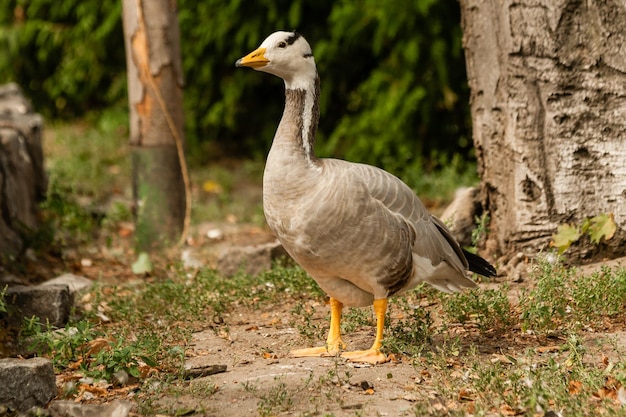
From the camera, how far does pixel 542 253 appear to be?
5.79m

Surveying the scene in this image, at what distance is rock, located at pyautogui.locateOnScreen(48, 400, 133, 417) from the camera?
12.5 ft

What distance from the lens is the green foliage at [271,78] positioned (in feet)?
31.1

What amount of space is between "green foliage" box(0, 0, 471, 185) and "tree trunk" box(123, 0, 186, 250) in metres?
2.51

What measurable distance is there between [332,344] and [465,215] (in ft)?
7.03

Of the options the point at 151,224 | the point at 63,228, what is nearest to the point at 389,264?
the point at 151,224

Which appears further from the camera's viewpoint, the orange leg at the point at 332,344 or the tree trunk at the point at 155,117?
the tree trunk at the point at 155,117

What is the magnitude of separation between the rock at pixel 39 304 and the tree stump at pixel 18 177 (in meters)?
1.17

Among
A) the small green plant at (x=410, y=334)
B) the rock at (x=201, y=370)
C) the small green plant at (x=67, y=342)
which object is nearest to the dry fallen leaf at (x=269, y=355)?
the rock at (x=201, y=370)

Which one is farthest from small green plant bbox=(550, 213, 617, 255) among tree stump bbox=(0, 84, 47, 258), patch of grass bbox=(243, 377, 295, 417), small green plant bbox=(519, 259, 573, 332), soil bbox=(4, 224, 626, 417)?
tree stump bbox=(0, 84, 47, 258)

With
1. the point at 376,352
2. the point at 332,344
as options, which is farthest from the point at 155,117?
the point at 376,352

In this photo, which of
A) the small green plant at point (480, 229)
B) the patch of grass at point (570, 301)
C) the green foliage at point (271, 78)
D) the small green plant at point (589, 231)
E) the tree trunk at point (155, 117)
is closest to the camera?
the patch of grass at point (570, 301)

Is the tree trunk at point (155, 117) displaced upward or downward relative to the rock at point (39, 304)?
upward

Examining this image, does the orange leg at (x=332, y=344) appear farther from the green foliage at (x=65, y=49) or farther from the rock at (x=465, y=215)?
the green foliage at (x=65, y=49)

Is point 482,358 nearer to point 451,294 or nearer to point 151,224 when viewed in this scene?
point 451,294
